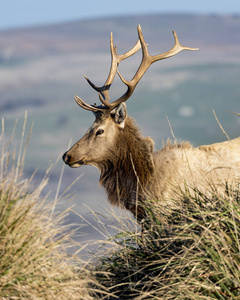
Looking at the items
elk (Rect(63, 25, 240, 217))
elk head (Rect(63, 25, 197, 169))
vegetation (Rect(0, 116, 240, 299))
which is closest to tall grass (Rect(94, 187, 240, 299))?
vegetation (Rect(0, 116, 240, 299))

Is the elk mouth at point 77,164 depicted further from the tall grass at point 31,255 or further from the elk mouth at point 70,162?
the tall grass at point 31,255

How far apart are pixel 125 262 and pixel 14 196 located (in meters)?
1.33

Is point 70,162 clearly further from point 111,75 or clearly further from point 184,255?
point 184,255

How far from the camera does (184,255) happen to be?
3.95 metres

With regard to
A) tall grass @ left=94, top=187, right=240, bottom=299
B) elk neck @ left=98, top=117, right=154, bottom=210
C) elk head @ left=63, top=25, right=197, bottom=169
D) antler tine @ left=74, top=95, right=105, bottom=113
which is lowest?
tall grass @ left=94, top=187, right=240, bottom=299

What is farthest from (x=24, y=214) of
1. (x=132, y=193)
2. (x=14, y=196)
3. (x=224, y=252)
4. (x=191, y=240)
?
(x=132, y=193)

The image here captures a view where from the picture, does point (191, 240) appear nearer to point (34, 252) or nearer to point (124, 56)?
point (34, 252)

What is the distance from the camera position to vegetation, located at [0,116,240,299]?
12.8ft

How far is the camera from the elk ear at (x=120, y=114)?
6766mm

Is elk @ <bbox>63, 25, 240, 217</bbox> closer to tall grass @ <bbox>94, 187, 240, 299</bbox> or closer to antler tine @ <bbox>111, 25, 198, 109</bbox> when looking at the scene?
antler tine @ <bbox>111, 25, 198, 109</bbox>

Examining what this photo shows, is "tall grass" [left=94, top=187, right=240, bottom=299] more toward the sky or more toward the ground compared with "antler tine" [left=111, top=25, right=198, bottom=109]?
more toward the ground

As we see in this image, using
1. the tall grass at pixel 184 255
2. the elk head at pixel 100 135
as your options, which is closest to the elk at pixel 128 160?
the elk head at pixel 100 135

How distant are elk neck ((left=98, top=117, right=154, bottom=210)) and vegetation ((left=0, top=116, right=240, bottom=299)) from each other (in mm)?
1854

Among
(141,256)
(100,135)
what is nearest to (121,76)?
(100,135)
